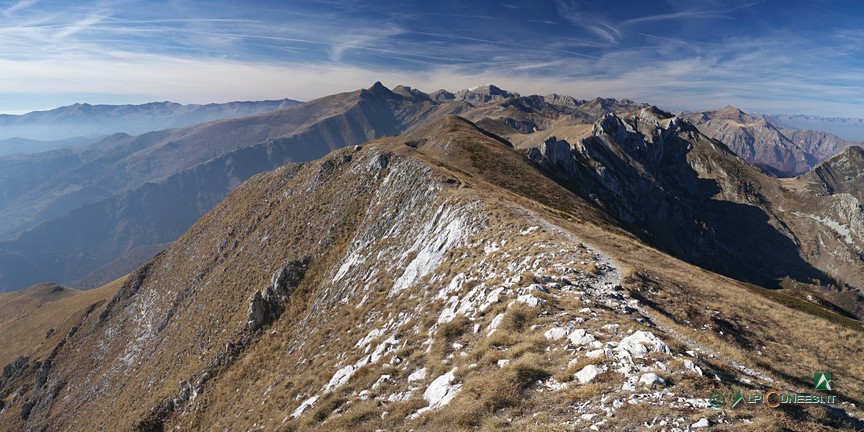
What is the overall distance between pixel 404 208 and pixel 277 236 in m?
24.0

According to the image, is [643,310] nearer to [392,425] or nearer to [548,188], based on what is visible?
[392,425]

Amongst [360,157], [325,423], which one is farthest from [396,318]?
[360,157]

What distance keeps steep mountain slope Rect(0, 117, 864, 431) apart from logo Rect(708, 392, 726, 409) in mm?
188

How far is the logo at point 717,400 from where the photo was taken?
9.16 m

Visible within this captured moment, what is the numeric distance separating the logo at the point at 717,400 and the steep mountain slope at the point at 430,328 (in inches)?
7.4

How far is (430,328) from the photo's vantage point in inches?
802

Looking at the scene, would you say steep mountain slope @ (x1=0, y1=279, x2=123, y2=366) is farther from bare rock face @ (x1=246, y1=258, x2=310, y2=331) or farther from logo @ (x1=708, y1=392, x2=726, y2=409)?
logo @ (x1=708, y1=392, x2=726, y2=409)

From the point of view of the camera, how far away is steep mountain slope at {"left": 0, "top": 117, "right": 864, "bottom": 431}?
448 inches

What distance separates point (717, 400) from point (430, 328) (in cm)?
1351

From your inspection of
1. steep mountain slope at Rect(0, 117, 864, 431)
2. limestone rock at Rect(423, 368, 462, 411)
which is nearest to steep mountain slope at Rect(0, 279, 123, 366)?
steep mountain slope at Rect(0, 117, 864, 431)

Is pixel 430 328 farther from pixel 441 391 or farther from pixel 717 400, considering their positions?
pixel 717 400

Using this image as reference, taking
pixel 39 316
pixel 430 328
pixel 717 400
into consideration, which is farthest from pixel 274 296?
pixel 39 316

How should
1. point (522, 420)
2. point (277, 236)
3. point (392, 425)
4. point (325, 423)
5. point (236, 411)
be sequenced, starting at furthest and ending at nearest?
point (277, 236) → point (236, 411) → point (325, 423) → point (392, 425) → point (522, 420)

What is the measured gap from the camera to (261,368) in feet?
112
